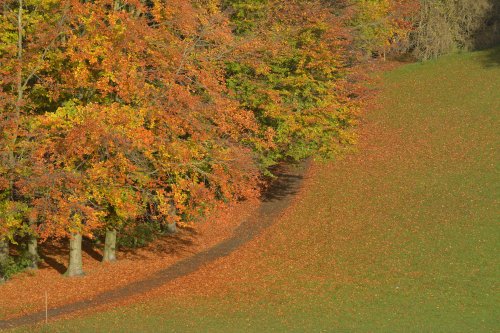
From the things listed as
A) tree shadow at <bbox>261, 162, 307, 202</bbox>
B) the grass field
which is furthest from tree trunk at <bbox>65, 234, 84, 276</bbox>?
tree shadow at <bbox>261, 162, 307, 202</bbox>

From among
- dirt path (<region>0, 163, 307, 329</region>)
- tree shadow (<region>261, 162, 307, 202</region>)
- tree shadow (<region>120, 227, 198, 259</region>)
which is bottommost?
tree shadow (<region>120, 227, 198, 259</region>)

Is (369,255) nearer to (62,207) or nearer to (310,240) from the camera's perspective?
(310,240)

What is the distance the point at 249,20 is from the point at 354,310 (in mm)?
18877

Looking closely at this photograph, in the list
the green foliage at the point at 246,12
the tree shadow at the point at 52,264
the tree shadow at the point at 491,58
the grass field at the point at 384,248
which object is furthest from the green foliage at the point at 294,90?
the tree shadow at the point at 491,58

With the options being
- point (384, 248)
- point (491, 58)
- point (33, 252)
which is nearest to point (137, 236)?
point (33, 252)

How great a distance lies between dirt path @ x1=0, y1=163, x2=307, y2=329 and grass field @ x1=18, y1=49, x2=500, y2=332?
84 cm

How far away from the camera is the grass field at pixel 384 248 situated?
2495 cm

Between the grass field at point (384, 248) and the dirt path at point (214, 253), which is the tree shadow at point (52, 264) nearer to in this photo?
the dirt path at point (214, 253)

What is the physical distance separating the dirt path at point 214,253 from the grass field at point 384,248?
839 millimetres

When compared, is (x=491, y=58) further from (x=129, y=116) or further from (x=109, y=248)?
(x=129, y=116)

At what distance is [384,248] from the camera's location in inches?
1356

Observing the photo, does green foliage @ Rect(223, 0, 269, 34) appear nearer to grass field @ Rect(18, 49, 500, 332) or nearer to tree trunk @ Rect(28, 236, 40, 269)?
grass field @ Rect(18, 49, 500, 332)

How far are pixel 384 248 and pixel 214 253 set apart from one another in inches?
301

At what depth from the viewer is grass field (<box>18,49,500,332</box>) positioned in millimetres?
24953
